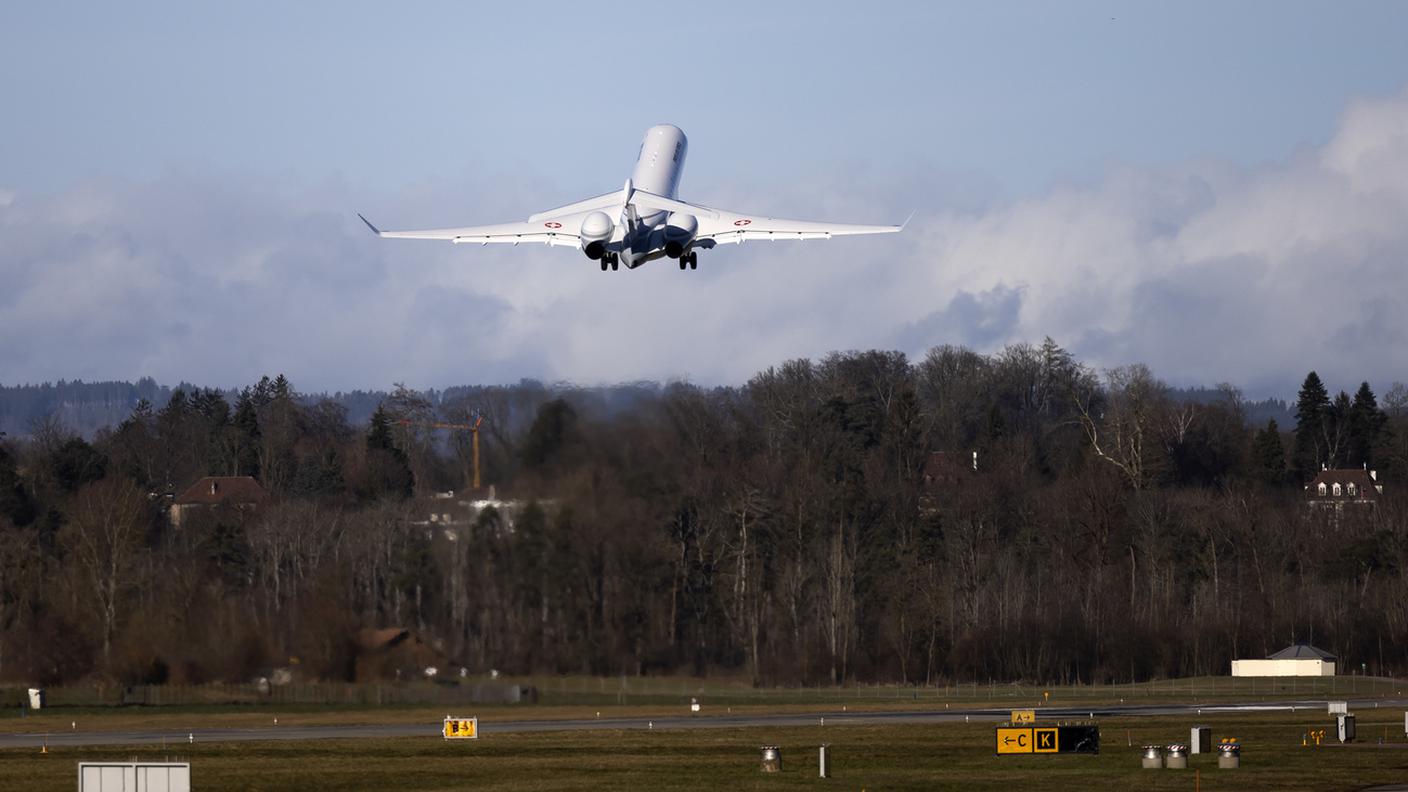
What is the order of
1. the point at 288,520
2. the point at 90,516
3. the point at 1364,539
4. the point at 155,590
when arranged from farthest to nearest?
Answer: the point at 1364,539
the point at 90,516
the point at 155,590
the point at 288,520

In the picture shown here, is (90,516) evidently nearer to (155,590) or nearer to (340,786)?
(155,590)

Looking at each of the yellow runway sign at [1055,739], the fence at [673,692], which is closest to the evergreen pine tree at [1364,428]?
the fence at [673,692]

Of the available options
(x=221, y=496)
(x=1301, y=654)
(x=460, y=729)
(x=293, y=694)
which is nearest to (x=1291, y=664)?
(x=1301, y=654)

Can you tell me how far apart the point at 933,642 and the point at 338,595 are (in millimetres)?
36062

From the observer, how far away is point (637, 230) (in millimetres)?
58156

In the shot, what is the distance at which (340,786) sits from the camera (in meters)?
50.9

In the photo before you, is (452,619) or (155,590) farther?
(155,590)

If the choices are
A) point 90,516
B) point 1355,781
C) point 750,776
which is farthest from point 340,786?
point 90,516

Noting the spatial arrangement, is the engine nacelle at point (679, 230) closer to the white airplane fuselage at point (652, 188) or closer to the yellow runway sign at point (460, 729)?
the white airplane fuselage at point (652, 188)

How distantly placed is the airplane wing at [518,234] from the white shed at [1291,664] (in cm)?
5396

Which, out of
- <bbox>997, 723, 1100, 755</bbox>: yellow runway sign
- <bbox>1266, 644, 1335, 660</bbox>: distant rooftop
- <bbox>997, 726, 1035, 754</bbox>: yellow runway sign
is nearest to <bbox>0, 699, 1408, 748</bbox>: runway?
<bbox>997, 726, 1035, 754</bbox>: yellow runway sign

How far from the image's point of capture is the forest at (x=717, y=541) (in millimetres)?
52438

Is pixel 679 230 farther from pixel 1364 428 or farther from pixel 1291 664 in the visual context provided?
pixel 1364 428

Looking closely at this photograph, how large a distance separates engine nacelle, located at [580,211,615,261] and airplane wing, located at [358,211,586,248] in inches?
84.0
